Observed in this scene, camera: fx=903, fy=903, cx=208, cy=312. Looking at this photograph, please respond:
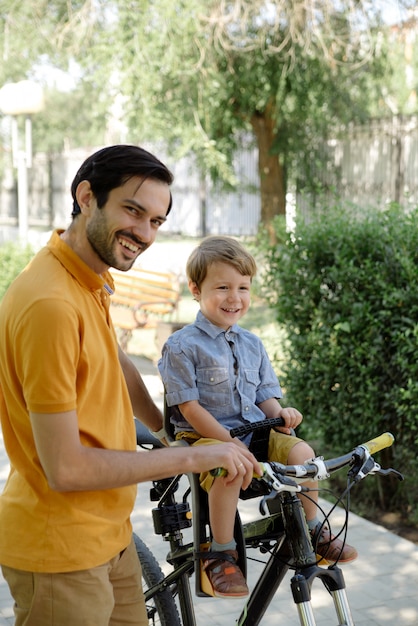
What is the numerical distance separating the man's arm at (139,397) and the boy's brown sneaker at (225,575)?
0.47 m

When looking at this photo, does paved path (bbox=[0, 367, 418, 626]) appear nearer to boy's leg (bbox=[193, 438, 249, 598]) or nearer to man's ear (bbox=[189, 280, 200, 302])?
boy's leg (bbox=[193, 438, 249, 598])

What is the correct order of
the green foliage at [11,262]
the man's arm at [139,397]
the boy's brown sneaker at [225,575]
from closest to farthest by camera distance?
the boy's brown sneaker at [225,575] → the man's arm at [139,397] → the green foliage at [11,262]

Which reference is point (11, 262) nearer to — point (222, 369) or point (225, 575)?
point (222, 369)

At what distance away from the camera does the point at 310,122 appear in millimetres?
14156

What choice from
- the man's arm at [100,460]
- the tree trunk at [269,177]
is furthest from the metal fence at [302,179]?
the man's arm at [100,460]

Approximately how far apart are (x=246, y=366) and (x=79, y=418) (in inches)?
45.6

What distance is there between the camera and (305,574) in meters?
2.40

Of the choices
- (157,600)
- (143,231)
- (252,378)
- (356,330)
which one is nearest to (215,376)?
(252,378)

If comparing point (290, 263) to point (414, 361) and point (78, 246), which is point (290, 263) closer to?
point (414, 361)

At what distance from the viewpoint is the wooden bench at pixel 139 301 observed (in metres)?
9.83

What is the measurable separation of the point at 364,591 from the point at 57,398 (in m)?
2.92

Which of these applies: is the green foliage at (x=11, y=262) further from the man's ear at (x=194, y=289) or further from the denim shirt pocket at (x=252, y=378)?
the denim shirt pocket at (x=252, y=378)

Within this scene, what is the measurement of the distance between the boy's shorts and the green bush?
7.28ft

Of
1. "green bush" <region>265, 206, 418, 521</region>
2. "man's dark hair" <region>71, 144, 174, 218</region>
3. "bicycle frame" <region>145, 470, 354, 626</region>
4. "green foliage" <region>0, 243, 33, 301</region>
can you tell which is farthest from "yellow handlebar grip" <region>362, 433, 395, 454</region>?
"green foliage" <region>0, 243, 33, 301</region>
